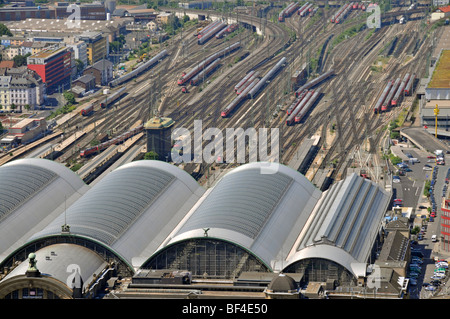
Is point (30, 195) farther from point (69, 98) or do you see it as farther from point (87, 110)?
point (69, 98)

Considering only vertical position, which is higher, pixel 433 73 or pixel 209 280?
pixel 433 73

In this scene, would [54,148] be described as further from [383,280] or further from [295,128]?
[383,280]

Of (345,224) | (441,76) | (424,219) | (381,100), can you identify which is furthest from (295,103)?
(345,224)

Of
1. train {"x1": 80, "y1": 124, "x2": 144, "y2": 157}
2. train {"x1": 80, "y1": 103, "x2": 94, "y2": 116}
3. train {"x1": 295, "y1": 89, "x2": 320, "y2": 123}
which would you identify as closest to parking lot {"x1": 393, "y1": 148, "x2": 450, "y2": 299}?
train {"x1": 295, "y1": 89, "x2": 320, "y2": 123}

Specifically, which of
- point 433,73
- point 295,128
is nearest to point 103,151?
point 295,128

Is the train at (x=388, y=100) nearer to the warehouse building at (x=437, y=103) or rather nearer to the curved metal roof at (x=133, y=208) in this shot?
the warehouse building at (x=437, y=103)

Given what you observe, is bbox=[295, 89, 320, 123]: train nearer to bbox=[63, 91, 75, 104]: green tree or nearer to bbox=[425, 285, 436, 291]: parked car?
bbox=[63, 91, 75, 104]: green tree

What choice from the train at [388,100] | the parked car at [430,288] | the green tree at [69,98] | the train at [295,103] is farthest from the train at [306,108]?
the parked car at [430,288]
